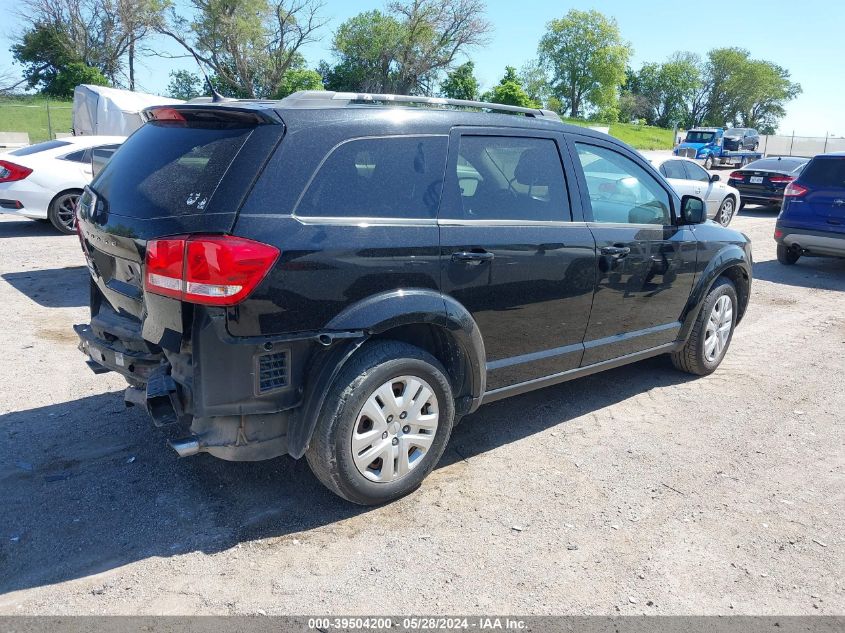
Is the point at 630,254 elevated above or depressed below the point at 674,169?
below

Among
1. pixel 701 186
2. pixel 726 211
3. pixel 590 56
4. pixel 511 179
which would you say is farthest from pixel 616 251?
pixel 590 56

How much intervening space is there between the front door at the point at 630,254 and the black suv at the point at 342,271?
0.17ft

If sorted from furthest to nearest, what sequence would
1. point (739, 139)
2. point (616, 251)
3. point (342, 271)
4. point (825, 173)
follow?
1. point (739, 139)
2. point (825, 173)
3. point (616, 251)
4. point (342, 271)

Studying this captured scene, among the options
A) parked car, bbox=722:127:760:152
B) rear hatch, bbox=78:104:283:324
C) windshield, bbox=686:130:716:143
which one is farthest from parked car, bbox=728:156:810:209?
parked car, bbox=722:127:760:152

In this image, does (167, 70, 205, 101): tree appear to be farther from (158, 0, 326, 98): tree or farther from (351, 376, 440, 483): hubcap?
(351, 376, 440, 483): hubcap

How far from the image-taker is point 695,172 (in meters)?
14.7

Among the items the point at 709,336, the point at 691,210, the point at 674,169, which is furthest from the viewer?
the point at 674,169

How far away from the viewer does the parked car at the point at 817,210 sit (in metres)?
9.97

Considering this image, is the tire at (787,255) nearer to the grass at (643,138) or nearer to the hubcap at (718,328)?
the hubcap at (718,328)

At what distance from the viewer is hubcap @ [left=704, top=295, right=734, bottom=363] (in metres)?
5.66

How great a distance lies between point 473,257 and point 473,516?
1314mm

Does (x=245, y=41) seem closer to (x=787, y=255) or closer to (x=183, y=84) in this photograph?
(x=183, y=84)

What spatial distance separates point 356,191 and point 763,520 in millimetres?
2662

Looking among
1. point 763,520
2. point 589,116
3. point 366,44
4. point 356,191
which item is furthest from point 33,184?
point 589,116
